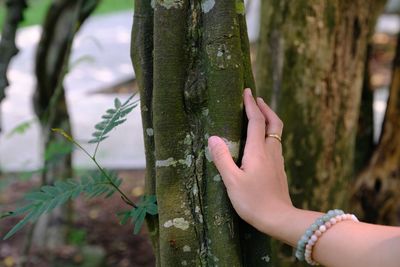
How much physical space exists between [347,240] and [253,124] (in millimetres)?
326

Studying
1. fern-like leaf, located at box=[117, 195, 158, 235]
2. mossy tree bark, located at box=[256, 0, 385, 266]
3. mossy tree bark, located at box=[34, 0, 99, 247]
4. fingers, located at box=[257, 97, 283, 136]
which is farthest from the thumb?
mossy tree bark, located at box=[34, 0, 99, 247]

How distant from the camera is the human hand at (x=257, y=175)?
117cm

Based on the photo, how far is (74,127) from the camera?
6398 millimetres

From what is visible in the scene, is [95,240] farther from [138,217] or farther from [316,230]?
[316,230]

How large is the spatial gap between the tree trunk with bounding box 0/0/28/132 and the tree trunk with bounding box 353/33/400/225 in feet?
6.40

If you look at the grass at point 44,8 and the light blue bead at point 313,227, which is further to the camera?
the grass at point 44,8

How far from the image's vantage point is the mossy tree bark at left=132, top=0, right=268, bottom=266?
4.32 ft

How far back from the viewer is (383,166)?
3.46 m

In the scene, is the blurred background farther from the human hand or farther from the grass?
the human hand

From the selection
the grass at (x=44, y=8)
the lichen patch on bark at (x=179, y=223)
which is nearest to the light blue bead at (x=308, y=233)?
the lichen patch on bark at (x=179, y=223)

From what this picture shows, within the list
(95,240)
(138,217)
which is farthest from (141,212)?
(95,240)

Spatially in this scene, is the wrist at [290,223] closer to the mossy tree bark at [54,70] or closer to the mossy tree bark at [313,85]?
the mossy tree bark at [313,85]

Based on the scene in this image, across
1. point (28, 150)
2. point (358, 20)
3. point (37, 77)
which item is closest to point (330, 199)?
point (358, 20)

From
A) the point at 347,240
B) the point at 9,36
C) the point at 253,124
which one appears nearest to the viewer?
the point at 347,240
